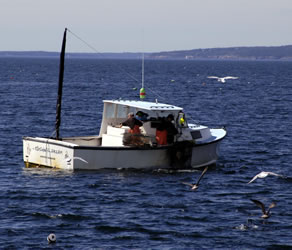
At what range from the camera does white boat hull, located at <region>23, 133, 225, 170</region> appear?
26.7m

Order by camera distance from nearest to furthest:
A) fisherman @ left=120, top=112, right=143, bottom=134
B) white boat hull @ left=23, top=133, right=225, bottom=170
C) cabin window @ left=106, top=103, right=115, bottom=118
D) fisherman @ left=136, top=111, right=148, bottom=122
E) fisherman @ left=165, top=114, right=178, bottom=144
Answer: white boat hull @ left=23, top=133, right=225, bottom=170
fisherman @ left=120, top=112, right=143, bottom=134
fisherman @ left=165, top=114, right=178, bottom=144
fisherman @ left=136, top=111, right=148, bottom=122
cabin window @ left=106, top=103, right=115, bottom=118

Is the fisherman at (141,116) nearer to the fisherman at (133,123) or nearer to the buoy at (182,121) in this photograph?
the fisherman at (133,123)

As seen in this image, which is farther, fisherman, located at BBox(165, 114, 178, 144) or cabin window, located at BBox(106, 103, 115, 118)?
cabin window, located at BBox(106, 103, 115, 118)

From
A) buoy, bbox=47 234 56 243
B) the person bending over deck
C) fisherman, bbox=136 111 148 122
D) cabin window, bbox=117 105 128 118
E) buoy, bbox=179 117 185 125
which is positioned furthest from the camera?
cabin window, bbox=117 105 128 118

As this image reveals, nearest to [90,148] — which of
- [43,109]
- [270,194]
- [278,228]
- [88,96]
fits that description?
[270,194]

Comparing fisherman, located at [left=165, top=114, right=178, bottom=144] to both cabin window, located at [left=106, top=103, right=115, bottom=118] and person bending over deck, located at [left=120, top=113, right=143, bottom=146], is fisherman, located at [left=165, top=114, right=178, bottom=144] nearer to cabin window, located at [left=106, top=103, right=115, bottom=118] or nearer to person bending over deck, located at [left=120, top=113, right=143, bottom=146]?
person bending over deck, located at [left=120, top=113, right=143, bottom=146]

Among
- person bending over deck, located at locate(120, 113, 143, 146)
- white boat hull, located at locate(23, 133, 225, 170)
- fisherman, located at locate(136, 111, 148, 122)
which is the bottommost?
white boat hull, located at locate(23, 133, 225, 170)

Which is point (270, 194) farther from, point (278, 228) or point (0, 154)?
point (0, 154)

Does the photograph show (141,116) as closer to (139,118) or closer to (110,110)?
(139,118)

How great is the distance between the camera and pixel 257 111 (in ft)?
194

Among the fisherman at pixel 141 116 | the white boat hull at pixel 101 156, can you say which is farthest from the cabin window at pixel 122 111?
the white boat hull at pixel 101 156

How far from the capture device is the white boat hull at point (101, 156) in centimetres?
2669

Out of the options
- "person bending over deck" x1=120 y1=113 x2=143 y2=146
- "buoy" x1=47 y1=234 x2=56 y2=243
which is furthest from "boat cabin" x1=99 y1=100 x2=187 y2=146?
"buoy" x1=47 y1=234 x2=56 y2=243

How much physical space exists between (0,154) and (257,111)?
30.6 meters
